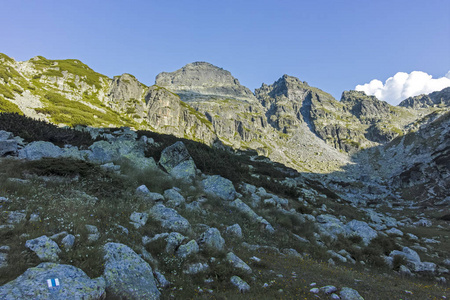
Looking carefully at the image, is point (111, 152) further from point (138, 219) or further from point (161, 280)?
point (161, 280)

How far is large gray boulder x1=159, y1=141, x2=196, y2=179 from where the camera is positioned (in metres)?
16.8

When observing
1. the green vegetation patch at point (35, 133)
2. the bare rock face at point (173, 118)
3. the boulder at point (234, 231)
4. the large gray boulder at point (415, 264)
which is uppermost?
the bare rock face at point (173, 118)

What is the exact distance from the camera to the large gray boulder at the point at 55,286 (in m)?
3.63

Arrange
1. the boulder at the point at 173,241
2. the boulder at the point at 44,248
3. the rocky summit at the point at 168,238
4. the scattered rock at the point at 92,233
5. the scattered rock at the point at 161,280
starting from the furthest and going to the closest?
the boulder at the point at 173,241 < the scattered rock at the point at 92,233 < the scattered rock at the point at 161,280 < the rocky summit at the point at 168,238 < the boulder at the point at 44,248

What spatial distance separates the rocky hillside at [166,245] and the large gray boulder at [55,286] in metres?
0.02

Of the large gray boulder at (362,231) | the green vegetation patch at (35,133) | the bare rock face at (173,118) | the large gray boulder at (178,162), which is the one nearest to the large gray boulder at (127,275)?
the large gray boulder at (178,162)

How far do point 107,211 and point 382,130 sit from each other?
224 meters

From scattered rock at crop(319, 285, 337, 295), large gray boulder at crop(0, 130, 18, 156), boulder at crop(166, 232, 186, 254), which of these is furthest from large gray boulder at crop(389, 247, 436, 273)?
large gray boulder at crop(0, 130, 18, 156)

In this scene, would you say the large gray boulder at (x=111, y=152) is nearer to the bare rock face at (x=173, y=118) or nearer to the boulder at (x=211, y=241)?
the boulder at (x=211, y=241)

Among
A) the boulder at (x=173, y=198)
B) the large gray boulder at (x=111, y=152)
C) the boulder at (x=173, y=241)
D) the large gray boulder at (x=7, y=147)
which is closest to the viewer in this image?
the boulder at (x=173, y=241)

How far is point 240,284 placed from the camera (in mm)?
6074

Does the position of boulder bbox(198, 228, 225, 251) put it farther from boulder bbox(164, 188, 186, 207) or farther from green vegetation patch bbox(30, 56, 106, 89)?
green vegetation patch bbox(30, 56, 106, 89)

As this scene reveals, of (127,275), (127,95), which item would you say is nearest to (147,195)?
(127,275)

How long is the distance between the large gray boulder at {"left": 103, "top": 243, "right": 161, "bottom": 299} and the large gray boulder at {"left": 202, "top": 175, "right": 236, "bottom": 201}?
9002mm
